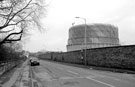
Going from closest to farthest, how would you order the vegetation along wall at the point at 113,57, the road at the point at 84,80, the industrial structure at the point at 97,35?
1. the road at the point at 84,80
2. the vegetation along wall at the point at 113,57
3. the industrial structure at the point at 97,35

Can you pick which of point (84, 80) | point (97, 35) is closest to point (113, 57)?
point (84, 80)

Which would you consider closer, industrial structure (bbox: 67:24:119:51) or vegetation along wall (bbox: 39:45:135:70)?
vegetation along wall (bbox: 39:45:135:70)

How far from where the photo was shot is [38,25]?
23.0 metres

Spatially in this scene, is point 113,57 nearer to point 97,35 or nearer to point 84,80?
point 84,80

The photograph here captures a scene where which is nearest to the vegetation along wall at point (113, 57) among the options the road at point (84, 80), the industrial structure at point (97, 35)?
the road at point (84, 80)

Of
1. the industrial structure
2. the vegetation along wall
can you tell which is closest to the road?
the vegetation along wall

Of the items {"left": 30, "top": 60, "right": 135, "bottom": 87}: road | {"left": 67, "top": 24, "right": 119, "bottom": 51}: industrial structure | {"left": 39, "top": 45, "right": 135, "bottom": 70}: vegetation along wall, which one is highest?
{"left": 67, "top": 24, "right": 119, "bottom": 51}: industrial structure

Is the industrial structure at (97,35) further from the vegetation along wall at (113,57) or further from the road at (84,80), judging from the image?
the road at (84,80)

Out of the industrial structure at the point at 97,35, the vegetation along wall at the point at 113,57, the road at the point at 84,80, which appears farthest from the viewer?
the industrial structure at the point at 97,35

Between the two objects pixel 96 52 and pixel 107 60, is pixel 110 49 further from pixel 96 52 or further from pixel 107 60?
pixel 96 52

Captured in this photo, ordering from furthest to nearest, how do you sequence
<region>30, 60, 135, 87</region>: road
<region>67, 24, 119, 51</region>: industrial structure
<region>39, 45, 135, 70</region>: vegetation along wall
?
<region>67, 24, 119, 51</region>: industrial structure
<region>39, 45, 135, 70</region>: vegetation along wall
<region>30, 60, 135, 87</region>: road

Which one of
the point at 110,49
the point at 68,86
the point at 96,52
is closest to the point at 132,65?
the point at 110,49

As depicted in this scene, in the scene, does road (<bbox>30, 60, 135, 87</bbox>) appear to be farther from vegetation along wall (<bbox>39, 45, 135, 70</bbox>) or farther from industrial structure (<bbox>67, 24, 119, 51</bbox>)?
industrial structure (<bbox>67, 24, 119, 51</bbox>)

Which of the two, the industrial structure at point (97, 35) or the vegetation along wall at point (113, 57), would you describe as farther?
the industrial structure at point (97, 35)
